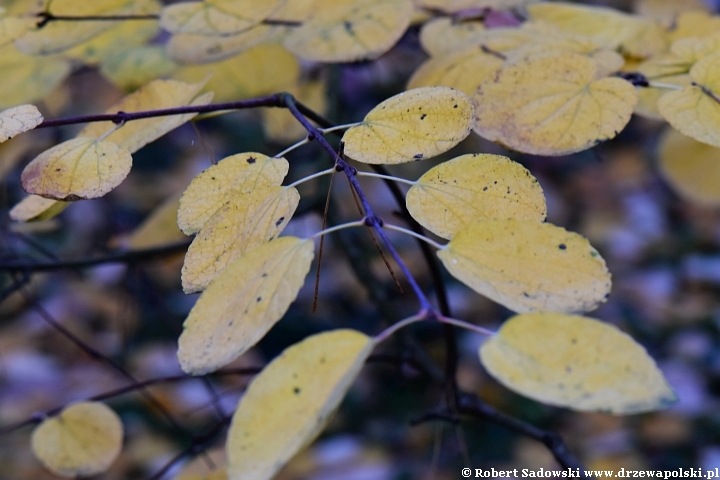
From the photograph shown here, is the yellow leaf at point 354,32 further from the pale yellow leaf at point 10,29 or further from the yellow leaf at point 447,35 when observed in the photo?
the pale yellow leaf at point 10,29

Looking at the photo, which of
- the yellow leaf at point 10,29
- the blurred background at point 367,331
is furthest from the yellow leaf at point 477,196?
the blurred background at point 367,331

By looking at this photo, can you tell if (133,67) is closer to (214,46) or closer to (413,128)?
(214,46)

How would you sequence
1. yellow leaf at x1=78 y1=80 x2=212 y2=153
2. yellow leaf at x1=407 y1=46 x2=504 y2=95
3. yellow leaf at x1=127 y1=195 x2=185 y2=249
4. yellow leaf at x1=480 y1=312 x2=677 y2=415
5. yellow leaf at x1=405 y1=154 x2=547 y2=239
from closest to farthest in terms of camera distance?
yellow leaf at x1=480 y1=312 x2=677 y2=415 → yellow leaf at x1=405 y1=154 x2=547 y2=239 → yellow leaf at x1=78 y1=80 x2=212 y2=153 → yellow leaf at x1=407 y1=46 x2=504 y2=95 → yellow leaf at x1=127 y1=195 x2=185 y2=249

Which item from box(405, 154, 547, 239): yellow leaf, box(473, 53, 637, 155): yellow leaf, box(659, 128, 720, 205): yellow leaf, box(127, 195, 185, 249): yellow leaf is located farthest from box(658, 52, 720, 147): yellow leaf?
box(127, 195, 185, 249): yellow leaf

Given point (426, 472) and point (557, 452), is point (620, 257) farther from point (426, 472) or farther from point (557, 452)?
point (557, 452)

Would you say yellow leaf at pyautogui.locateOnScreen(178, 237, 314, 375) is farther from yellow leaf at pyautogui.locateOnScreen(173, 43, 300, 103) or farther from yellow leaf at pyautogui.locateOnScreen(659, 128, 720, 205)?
yellow leaf at pyautogui.locateOnScreen(659, 128, 720, 205)

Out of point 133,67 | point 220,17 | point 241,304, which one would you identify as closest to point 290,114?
point 133,67
